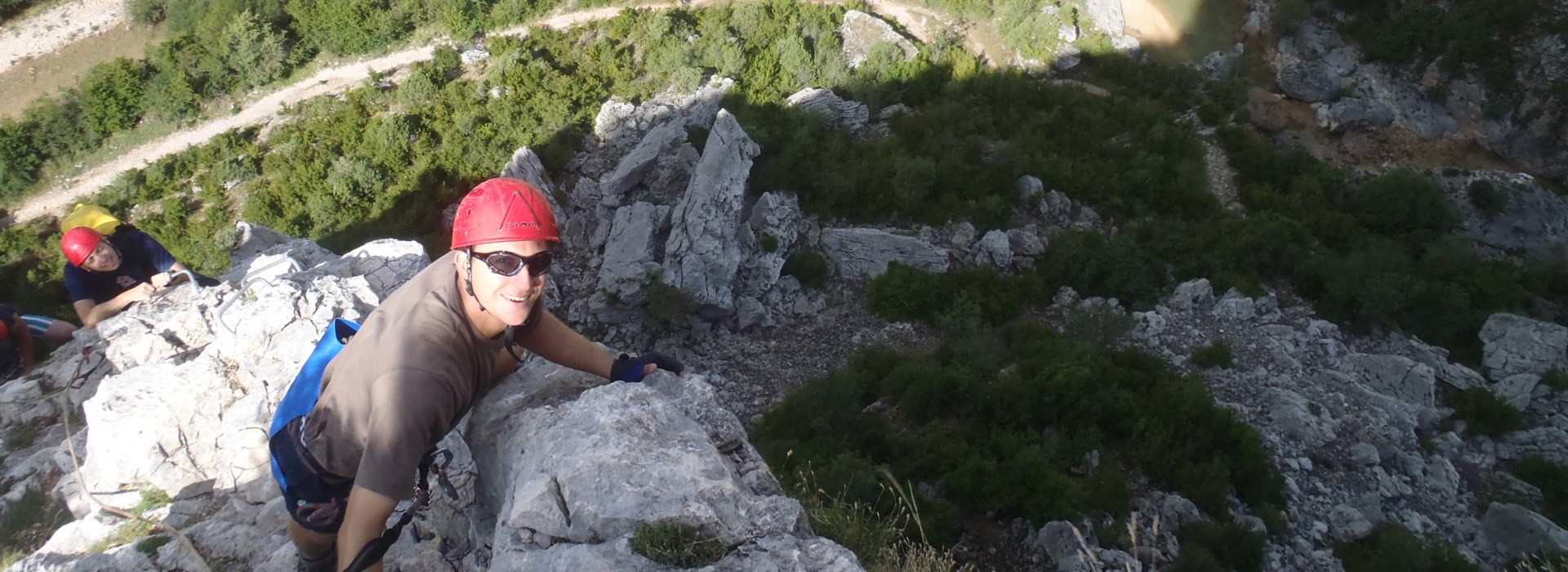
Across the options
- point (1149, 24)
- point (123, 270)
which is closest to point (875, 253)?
point (123, 270)

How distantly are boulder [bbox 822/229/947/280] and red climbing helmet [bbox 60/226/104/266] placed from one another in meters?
11.5

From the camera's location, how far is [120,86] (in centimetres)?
1833

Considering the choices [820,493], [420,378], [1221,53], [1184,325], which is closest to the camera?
[420,378]

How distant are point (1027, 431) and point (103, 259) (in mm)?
11573

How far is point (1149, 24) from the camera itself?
22500mm

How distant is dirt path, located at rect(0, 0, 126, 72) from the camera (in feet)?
62.1

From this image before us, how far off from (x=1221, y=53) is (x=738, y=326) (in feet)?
55.0

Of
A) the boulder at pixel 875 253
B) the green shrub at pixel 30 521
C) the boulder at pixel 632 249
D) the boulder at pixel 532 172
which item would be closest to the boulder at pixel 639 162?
the boulder at pixel 632 249

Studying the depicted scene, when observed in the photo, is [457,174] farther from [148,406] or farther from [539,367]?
[539,367]

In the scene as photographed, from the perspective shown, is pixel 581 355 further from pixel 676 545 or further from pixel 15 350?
pixel 15 350

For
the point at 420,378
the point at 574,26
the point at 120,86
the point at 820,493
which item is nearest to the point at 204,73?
the point at 120,86

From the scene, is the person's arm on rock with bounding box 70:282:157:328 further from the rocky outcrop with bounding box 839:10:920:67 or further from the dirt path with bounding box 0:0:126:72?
the dirt path with bounding box 0:0:126:72

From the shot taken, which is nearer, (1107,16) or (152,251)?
(152,251)

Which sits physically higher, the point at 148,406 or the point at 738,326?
the point at 148,406
